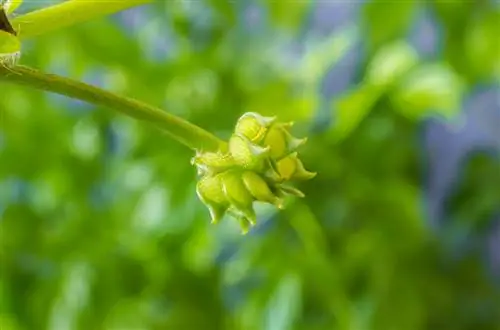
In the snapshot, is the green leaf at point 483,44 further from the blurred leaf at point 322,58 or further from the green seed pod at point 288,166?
the green seed pod at point 288,166

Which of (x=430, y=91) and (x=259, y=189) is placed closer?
(x=259, y=189)

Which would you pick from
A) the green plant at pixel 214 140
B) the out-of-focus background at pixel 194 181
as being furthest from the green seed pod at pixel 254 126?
the out-of-focus background at pixel 194 181

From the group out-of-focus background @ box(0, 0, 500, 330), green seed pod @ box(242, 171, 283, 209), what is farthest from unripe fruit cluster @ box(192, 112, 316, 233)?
out-of-focus background @ box(0, 0, 500, 330)

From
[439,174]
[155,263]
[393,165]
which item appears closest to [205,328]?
[155,263]

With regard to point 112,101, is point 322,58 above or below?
above

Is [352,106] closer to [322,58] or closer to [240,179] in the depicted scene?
[322,58]

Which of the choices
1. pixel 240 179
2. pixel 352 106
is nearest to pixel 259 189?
pixel 240 179

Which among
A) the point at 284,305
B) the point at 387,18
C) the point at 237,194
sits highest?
the point at 387,18
